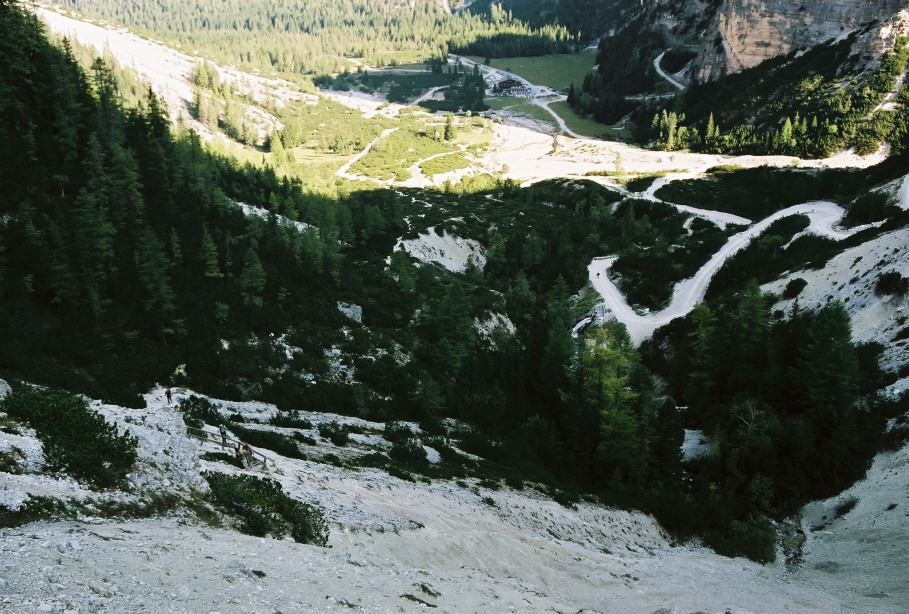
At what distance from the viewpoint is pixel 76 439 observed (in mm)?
17594

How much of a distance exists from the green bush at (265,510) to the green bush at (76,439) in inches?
114

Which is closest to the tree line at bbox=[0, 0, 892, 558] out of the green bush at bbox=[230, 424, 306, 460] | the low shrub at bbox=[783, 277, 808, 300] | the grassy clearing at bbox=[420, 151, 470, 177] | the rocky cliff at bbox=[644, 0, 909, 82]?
the green bush at bbox=[230, 424, 306, 460]

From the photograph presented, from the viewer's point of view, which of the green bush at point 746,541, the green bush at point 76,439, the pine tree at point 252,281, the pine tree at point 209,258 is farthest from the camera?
the pine tree at point 209,258

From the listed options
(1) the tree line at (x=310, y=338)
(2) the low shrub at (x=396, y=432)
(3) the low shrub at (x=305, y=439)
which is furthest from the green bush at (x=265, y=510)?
(2) the low shrub at (x=396, y=432)

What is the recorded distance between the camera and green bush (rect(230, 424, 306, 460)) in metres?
28.5

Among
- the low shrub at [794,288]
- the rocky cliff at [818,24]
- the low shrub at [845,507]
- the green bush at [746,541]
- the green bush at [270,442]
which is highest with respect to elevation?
the rocky cliff at [818,24]

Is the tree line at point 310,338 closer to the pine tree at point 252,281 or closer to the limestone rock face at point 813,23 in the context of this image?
the pine tree at point 252,281

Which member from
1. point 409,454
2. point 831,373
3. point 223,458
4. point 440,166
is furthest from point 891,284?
point 440,166

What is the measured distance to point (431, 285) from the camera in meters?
87.7

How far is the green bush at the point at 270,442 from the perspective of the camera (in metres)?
28.5

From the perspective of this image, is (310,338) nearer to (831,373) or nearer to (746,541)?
(746,541)

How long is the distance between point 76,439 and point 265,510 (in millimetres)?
5894

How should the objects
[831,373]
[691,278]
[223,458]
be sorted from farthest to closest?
[691,278] → [831,373] → [223,458]

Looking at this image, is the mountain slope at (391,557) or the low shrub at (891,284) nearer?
the mountain slope at (391,557)
